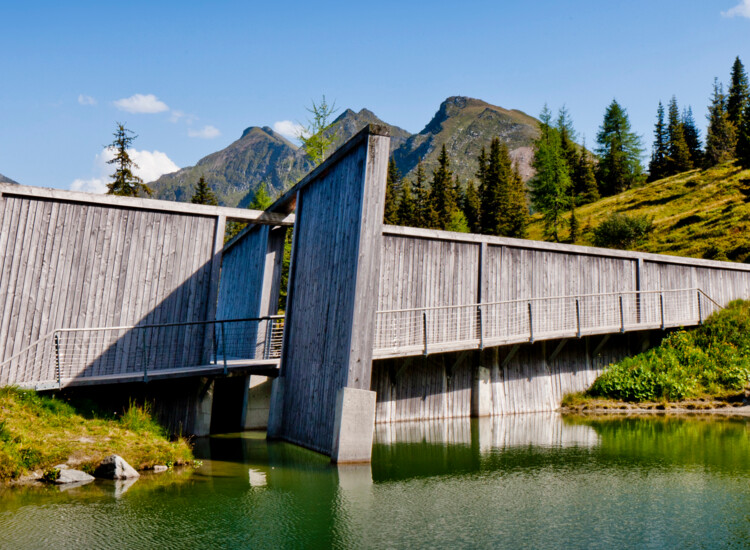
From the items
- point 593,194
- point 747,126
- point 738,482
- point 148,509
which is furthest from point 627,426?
point 593,194

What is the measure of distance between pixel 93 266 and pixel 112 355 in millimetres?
1856

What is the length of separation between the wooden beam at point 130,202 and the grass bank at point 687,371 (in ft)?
35.1

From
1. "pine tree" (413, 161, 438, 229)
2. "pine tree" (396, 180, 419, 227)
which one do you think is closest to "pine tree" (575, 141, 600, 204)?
"pine tree" (413, 161, 438, 229)

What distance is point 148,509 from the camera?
834cm

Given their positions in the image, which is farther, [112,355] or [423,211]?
[423,211]

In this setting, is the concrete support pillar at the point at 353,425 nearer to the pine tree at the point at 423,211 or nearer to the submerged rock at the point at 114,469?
the submerged rock at the point at 114,469

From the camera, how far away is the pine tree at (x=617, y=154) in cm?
7062

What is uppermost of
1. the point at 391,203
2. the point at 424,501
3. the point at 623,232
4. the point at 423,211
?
the point at 391,203

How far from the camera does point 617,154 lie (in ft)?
238

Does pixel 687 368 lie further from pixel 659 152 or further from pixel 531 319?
pixel 659 152

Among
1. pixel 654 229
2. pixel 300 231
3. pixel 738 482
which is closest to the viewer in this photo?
pixel 738 482

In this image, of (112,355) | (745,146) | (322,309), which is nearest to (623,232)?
(745,146)

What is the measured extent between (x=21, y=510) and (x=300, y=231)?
849 cm

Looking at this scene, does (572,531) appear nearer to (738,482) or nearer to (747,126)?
(738,482)
